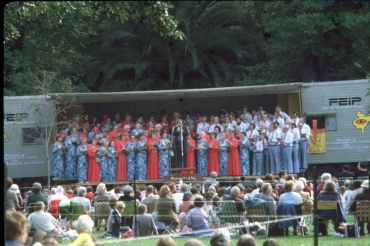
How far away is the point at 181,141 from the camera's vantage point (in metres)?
22.3

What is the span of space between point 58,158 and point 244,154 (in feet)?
17.5

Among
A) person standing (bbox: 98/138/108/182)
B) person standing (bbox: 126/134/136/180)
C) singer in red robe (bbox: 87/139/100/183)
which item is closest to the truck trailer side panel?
person standing (bbox: 126/134/136/180)

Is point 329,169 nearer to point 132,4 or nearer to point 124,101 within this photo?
point 124,101

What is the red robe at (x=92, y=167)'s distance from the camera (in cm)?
2297

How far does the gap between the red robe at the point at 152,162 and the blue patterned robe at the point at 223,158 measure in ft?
5.94

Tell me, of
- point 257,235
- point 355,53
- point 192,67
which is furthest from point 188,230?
point 355,53

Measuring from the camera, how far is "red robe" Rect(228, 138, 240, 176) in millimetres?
22531

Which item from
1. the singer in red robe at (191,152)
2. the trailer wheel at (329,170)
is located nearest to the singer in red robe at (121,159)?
the singer in red robe at (191,152)

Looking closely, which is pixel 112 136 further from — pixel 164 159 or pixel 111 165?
pixel 164 159

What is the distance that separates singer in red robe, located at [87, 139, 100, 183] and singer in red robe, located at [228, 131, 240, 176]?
379 centimetres

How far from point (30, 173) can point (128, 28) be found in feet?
19.9

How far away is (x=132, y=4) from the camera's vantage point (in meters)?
7.47

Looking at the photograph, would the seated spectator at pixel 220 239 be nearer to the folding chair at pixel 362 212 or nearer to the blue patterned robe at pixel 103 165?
the folding chair at pixel 362 212

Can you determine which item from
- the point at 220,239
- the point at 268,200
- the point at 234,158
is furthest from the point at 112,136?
the point at 220,239
